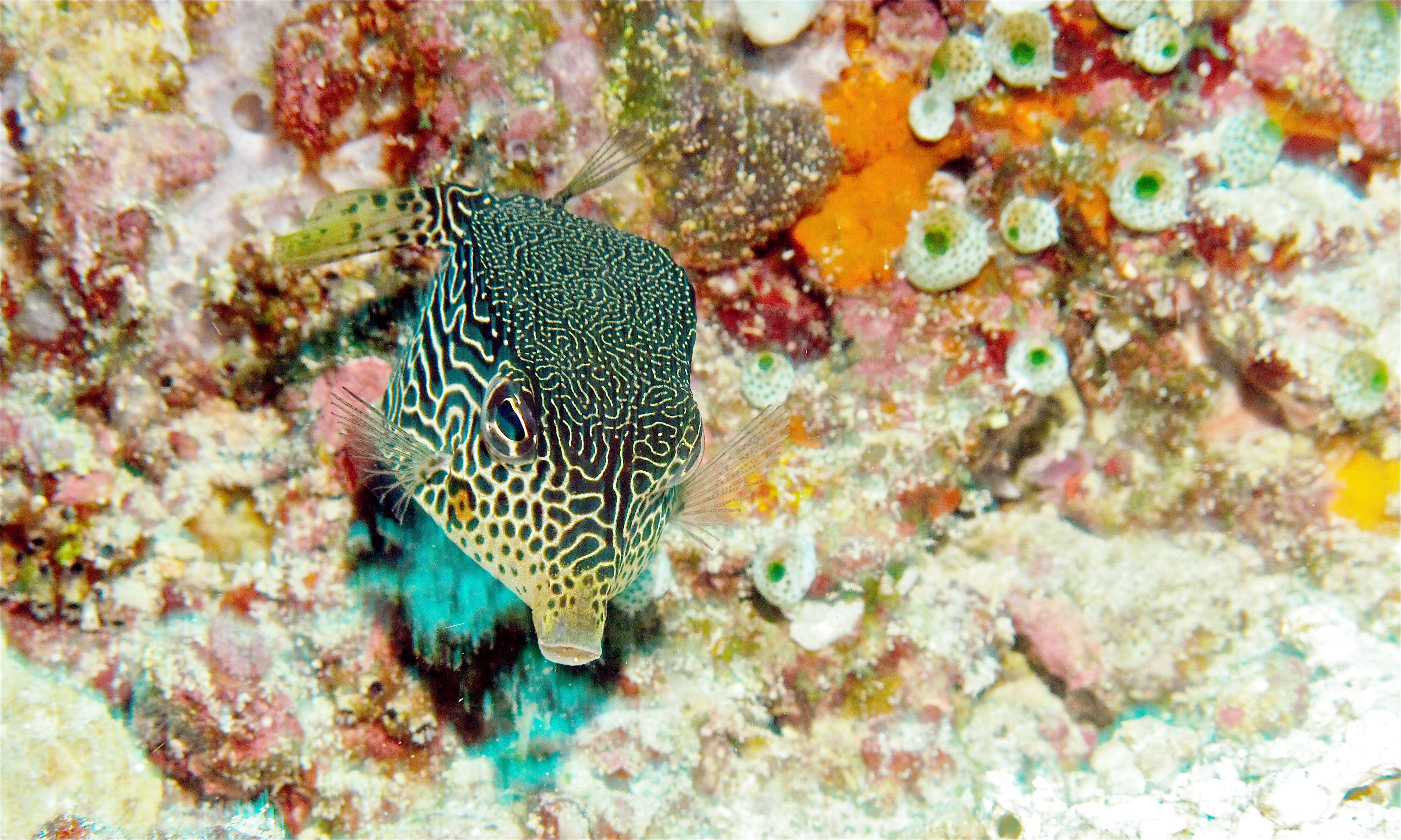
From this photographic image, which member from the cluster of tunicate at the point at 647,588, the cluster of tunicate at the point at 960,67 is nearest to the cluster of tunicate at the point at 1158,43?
the cluster of tunicate at the point at 960,67

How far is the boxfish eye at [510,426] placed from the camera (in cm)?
235

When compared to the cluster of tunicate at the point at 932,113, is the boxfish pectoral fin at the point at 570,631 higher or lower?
lower

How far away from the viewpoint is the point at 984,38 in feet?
14.1

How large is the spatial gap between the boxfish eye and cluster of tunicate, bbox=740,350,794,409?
199cm

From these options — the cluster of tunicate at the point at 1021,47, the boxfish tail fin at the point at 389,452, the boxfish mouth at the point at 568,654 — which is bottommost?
the boxfish mouth at the point at 568,654

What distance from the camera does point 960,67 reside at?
428 centimetres

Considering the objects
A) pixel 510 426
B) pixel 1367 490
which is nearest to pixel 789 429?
pixel 510 426

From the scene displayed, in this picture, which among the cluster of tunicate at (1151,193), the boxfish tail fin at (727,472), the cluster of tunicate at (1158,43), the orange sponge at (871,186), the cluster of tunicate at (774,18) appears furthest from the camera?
the orange sponge at (871,186)

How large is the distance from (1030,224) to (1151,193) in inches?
24.2

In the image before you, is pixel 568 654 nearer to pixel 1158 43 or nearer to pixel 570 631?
pixel 570 631

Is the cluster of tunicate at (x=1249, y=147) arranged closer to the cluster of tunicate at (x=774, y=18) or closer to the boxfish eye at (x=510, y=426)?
the cluster of tunicate at (x=774, y=18)

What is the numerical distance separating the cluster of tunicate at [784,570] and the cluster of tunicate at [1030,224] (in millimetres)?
2053

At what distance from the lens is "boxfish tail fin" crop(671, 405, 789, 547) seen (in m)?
2.74

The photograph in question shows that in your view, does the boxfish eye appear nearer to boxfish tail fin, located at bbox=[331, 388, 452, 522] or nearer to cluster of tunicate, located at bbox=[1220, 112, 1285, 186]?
boxfish tail fin, located at bbox=[331, 388, 452, 522]
